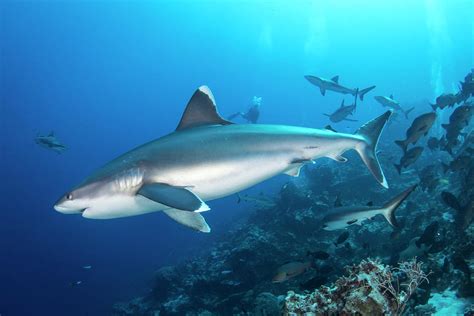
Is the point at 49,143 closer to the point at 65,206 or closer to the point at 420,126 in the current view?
the point at 65,206

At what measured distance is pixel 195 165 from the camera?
4.12m

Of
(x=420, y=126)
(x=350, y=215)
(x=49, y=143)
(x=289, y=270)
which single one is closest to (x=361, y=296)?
(x=350, y=215)

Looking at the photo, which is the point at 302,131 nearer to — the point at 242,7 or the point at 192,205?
the point at 192,205

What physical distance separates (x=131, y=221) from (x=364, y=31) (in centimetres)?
15355

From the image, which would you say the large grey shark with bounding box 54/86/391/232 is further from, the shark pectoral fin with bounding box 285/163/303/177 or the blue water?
the blue water

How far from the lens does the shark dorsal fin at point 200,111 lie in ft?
16.0

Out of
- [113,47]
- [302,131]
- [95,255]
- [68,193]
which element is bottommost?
[95,255]

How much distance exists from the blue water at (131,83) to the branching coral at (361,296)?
28718mm

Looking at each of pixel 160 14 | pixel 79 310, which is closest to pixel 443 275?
pixel 79 310

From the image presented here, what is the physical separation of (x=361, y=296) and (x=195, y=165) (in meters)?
2.32

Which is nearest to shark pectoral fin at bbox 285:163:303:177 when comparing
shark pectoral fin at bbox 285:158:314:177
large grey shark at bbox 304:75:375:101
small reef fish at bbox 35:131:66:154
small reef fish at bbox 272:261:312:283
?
shark pectoral fin at bbox 285:158:314:177

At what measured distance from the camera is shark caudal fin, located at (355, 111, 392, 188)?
5.31 meters

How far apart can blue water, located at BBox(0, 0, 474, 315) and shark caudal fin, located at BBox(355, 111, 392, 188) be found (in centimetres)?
2727

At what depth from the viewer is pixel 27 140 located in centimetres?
10250
